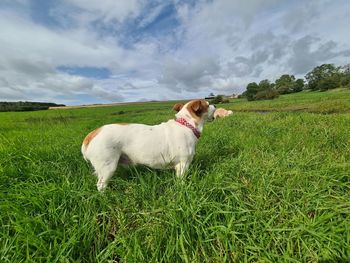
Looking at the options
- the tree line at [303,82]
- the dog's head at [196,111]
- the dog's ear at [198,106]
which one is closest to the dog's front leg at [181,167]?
the dog's head at [196,111]

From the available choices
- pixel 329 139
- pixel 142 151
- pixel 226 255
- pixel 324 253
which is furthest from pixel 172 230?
pixel 329 139

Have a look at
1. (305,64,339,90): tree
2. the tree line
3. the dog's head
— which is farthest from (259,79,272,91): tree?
the dog's head

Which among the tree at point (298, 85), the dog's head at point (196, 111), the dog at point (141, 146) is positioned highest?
the dog's head at point (196, 111)

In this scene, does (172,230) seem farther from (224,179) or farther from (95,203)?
(224,179)

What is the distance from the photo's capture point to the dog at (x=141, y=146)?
352 centimetres

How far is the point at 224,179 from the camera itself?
346 cm

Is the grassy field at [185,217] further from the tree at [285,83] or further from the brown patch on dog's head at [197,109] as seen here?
the tree at [285,83]

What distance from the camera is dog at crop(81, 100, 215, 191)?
3521mm

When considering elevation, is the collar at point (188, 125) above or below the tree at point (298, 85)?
above

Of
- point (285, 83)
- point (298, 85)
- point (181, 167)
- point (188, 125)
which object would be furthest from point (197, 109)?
point (285, 83)

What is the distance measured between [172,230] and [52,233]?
4.16ft

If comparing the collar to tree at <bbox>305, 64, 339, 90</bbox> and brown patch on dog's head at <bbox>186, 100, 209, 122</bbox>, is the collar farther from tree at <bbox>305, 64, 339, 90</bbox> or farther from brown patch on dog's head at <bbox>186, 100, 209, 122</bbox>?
tree at <bbox>305, 64, 339, 90</bbox>

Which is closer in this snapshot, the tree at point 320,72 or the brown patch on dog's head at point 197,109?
the brown patch on dog's head at point 197,109

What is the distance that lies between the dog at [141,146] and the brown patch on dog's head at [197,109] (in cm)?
7
